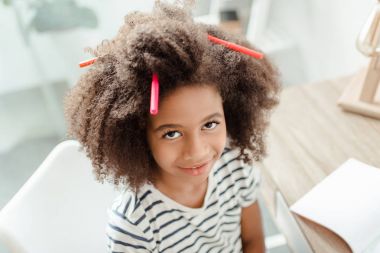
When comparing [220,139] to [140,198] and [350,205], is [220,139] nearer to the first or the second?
[140,198]

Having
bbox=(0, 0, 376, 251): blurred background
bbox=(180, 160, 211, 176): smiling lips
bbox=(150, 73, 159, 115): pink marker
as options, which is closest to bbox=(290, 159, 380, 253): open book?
bbox=(180, 160, 211, 176): smiling lips

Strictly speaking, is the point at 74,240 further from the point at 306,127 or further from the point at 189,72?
the point at 306,127

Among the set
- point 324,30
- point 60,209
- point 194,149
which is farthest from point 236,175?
point 324,30

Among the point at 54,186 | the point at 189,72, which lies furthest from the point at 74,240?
the point at 189,72

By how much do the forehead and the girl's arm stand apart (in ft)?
1.19

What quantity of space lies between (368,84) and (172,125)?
0.57 meters

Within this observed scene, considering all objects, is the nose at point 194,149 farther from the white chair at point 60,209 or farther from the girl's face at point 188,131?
the white chair at point 60,209

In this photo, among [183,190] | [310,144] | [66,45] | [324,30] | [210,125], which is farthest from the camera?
[66,45]

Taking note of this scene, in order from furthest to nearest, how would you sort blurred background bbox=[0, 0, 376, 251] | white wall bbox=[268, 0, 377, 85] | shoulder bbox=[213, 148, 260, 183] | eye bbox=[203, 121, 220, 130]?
blurred background bbox=[0, 0, 376, 251] → white wall bbox=[268, 0, 377, 85] → shoulder bbox=[213, 148, 260, 183] → eye bbox=[203, 121, 220, 130]

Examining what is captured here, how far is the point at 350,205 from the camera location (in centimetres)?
77

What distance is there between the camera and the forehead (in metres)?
0.59

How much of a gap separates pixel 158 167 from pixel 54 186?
0.20 meters

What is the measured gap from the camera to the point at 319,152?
89 cm

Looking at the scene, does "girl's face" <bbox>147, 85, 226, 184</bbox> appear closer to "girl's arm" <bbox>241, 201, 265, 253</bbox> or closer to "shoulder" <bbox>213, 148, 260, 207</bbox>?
"shoulder" <bbox>213, 148, 260, 207</bbox>
